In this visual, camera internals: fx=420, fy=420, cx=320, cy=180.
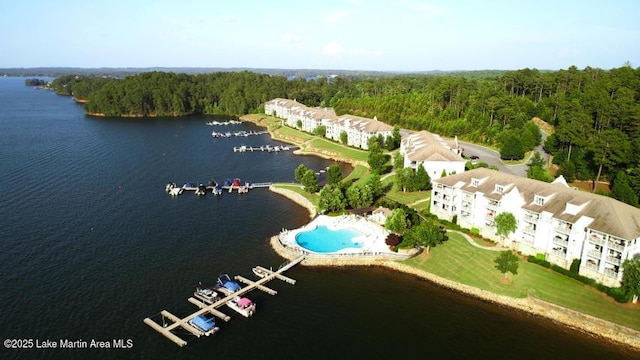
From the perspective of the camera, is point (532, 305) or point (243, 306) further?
point (532, 305)

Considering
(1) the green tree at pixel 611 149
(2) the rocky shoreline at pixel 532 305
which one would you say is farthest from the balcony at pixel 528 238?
(1) the green tree at pixel 611 149

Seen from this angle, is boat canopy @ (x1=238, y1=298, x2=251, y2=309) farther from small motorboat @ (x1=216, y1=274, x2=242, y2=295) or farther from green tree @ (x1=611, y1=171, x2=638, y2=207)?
green tree @ (x1=611, y1=171, x2=638, y2=207)

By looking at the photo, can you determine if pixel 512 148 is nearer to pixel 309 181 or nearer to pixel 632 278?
A: pixel 309 181

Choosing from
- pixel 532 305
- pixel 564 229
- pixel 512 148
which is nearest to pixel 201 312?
pixel 532 305

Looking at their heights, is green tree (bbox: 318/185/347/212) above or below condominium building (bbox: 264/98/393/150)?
below

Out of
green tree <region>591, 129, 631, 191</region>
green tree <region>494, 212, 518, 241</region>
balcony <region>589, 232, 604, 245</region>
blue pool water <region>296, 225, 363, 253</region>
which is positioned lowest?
blue pool water <region>296, 225, 363, 253</region>

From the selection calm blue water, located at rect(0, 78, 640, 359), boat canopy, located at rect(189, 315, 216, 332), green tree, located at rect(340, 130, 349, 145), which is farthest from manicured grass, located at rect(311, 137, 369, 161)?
boat canopy, located at rect(189, 315, 216, 332)

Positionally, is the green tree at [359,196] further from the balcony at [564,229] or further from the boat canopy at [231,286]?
the balcony at [564,229]
